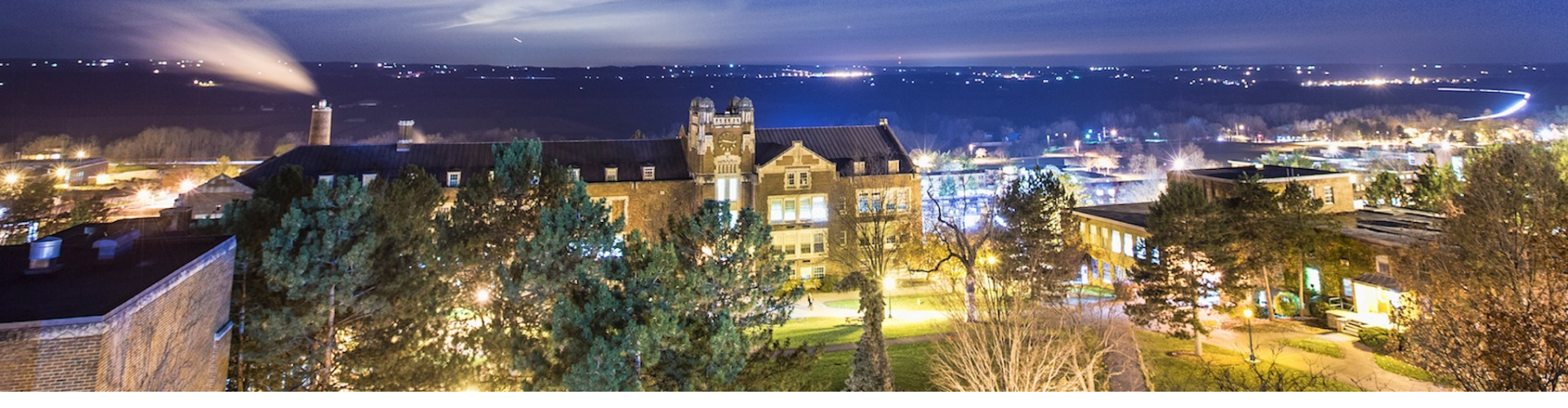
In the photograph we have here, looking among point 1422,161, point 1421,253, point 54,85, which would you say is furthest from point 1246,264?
point 54,85

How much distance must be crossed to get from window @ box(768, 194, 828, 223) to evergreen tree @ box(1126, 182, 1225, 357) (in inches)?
268

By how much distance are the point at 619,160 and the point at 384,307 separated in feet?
30.5

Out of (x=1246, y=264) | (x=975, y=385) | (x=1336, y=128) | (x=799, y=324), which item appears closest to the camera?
(x=975, y=385)

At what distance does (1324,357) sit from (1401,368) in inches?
32.9

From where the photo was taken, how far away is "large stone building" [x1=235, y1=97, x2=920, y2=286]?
14.4 metres

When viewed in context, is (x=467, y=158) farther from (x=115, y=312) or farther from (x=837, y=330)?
(x=115, y=312)

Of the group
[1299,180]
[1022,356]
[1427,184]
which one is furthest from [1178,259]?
[1427,184]

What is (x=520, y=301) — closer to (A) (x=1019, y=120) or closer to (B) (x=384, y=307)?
(B) (x=384, y=307)

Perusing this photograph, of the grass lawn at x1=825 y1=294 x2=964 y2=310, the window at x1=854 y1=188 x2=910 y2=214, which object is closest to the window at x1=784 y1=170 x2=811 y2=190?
the window at x1=854 y1=188 x2=910 y2=214

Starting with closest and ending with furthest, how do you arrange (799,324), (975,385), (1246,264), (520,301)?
(975,385) < (520,301) < (1246,264) < (799,324)

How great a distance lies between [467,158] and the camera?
1468 centimetres

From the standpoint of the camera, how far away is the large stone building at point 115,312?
3873 mm

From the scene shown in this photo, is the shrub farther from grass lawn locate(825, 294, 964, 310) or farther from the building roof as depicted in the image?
grass lawn locate(825, 294, 964, 310)

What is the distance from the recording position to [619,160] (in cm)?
1530
